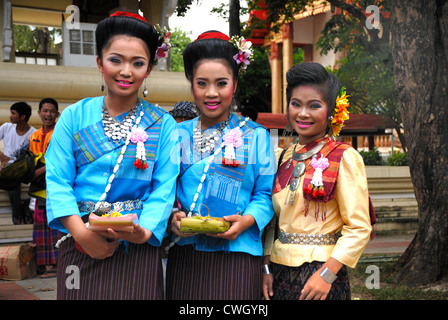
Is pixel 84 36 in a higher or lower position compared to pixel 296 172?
higher

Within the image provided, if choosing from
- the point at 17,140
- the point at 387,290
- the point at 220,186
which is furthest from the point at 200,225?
the point at 17,140

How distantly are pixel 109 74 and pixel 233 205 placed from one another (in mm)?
810

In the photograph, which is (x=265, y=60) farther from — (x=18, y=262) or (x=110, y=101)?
(x=110, y=101)

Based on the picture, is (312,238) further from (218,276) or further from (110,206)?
(110,206)

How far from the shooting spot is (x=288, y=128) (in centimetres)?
275

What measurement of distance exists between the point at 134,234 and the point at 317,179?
0.86 meters

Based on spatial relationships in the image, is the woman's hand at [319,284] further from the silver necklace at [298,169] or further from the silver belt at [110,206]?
the silver belt at [110,206]

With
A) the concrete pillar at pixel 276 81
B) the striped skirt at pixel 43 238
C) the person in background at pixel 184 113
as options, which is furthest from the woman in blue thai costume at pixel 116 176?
the concrete pillar at pixel 276 81

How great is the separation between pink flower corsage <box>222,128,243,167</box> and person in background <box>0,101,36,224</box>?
4492 millimetres

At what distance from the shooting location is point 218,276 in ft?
8.16

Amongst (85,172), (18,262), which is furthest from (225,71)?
(18,262)

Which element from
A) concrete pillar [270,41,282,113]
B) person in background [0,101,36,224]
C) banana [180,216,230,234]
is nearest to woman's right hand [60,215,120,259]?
banana [180,216,230,234]

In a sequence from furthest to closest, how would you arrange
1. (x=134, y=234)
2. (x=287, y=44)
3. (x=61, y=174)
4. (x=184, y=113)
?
(x=287, y=44), (x=184, y=113), (x=61, y=174), (x=134, y=234)

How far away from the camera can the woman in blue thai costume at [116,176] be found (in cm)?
230
